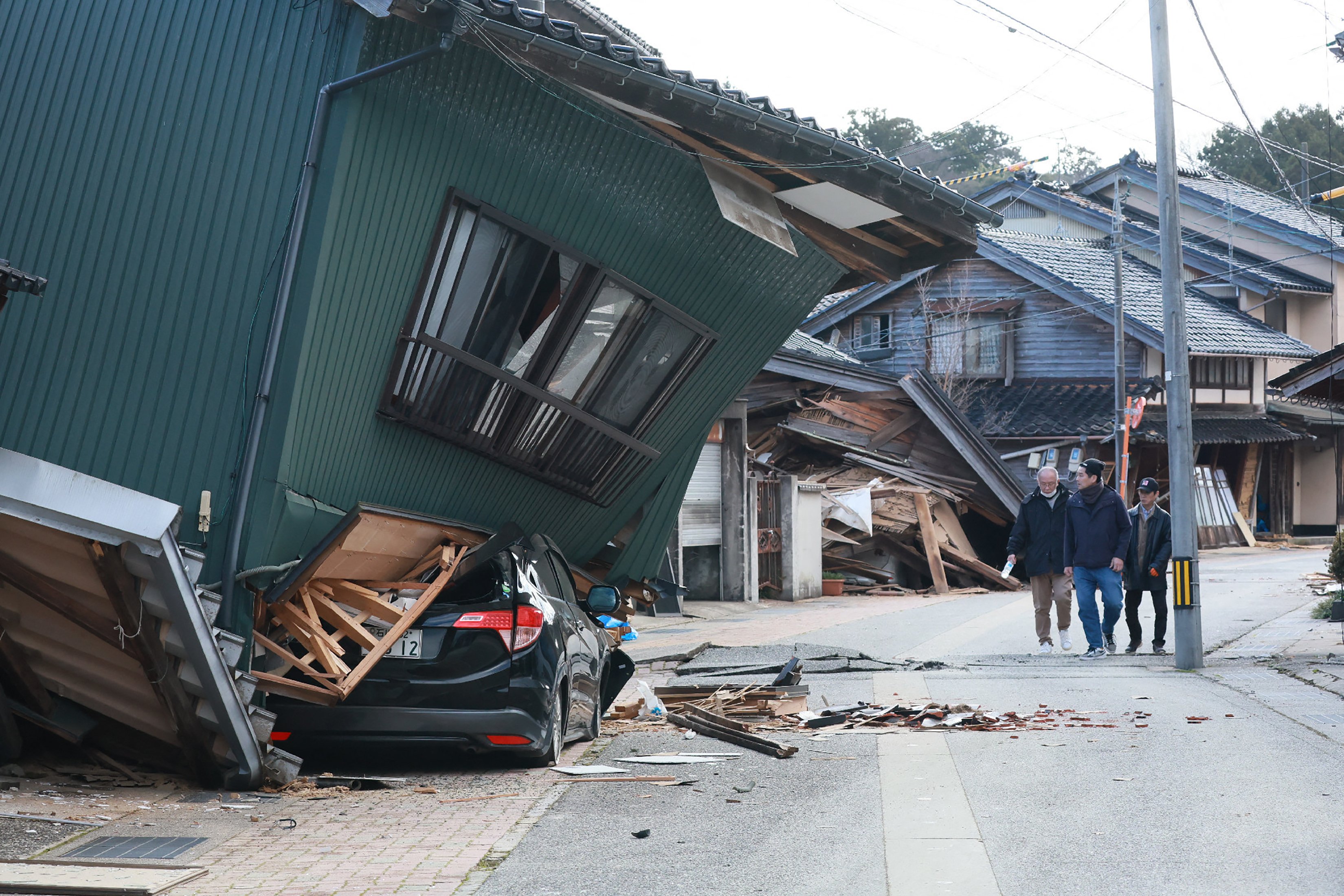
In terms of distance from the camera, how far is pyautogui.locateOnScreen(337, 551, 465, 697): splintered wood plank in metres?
7.09

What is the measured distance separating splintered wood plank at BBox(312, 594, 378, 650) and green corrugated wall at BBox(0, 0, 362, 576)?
680mm

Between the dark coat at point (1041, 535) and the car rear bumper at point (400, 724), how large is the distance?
820 centimetres

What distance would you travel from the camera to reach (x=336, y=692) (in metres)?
7.07

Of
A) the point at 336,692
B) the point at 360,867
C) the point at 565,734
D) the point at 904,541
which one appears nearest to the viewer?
the point at 360,867

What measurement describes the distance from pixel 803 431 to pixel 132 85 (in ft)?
66.9

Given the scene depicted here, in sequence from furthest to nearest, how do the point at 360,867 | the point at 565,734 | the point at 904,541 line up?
the point at 904,541, the point at 565,734, the point at 360,867

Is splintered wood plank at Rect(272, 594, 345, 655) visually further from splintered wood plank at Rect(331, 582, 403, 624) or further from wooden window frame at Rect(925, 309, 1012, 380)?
wooden window frame at Rect(925, 309, 1012, 380)

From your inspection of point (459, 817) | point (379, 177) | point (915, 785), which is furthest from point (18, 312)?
point (915, 785)

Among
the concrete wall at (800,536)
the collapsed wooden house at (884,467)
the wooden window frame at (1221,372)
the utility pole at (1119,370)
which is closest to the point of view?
the concrete wall at (800,536)

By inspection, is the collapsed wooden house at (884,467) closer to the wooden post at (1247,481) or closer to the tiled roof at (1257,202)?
the wooden post at (1247,481)

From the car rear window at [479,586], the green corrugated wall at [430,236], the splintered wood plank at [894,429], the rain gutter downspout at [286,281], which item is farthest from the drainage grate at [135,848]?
the splintered wood plank at [894,429]

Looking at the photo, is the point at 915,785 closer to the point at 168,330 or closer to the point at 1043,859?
the point at 1043,859

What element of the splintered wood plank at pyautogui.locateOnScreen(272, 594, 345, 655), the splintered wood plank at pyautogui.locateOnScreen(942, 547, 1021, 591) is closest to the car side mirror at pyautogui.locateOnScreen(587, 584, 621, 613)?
the splintered wood plank at pyautogui.locateOnScreen(272, 594, 345, 655)

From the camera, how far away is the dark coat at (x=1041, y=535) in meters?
14.0
